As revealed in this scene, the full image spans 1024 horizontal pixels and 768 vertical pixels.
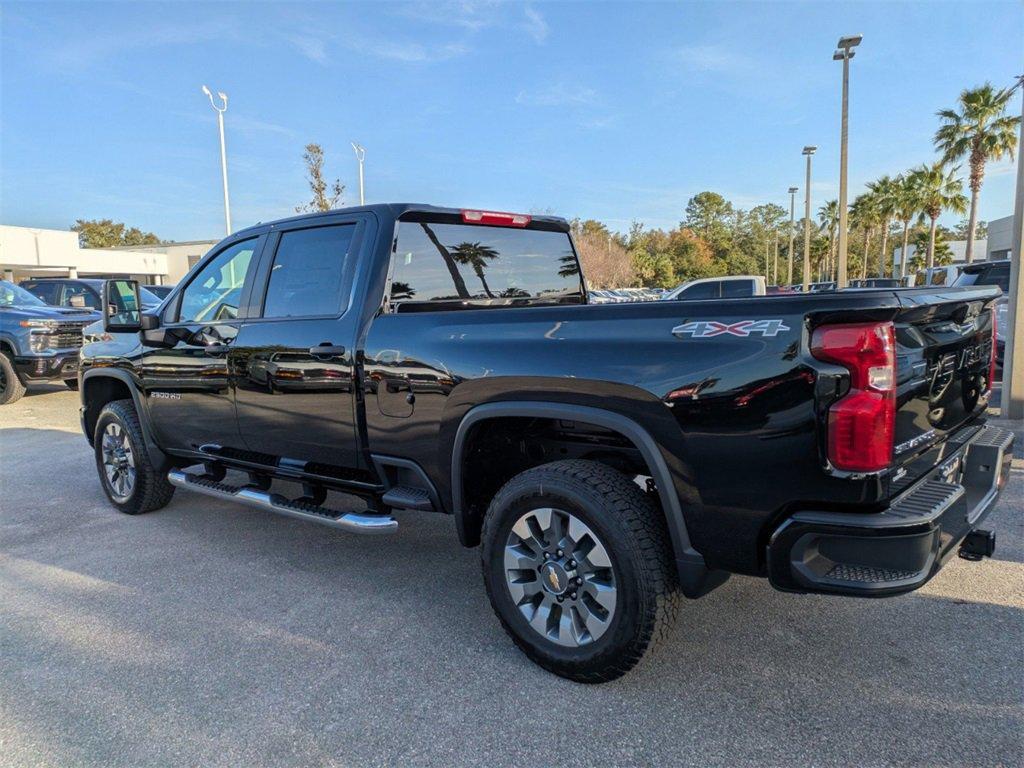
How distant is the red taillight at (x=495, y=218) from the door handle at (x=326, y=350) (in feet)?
3.51

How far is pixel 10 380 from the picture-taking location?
10898 mm

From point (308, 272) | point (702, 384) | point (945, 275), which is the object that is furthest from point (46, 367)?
point (945, 275)

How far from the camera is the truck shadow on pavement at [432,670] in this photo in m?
2.53

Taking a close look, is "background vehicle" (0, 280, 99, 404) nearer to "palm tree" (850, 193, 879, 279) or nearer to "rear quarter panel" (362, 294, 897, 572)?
"rear quarter panel" (362, 294, 897, 572)

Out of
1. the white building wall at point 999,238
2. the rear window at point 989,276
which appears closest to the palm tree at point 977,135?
the white building wall at point 999,238

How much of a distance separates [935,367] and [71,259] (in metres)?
52.8

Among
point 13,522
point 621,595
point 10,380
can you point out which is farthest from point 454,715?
point 10,380

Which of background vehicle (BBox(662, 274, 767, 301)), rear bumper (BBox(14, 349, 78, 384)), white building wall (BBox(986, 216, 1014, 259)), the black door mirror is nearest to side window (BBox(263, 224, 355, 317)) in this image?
the black door mirror

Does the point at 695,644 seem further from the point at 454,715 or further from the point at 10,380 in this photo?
the point at 10,380

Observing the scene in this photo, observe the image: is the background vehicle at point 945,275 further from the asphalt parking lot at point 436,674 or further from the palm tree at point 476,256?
the palm tree at point 476,256

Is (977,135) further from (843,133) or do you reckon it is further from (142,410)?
(142,410)

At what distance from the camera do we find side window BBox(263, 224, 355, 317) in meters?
3.91

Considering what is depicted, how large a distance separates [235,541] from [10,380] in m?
8.51

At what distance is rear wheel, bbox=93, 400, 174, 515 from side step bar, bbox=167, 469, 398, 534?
34 centimetres
